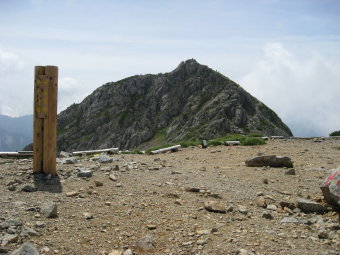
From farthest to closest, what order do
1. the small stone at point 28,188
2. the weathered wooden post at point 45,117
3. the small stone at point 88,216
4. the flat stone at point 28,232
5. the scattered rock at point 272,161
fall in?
1. the scattered rock at point 272,161
2. the weathered wooden post at point 45,117
3. the small stone at point 28,188
4. the small stone at point 88,216
5. the flat stone at point 28,232

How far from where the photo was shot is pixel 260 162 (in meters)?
13.9

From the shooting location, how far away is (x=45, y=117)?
10.7m

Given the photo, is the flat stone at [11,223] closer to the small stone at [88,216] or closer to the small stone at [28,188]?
the small stone at [88,216]

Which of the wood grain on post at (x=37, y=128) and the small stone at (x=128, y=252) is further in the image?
the wood grain on post at (x=37, y=128)

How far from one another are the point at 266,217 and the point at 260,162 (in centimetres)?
606

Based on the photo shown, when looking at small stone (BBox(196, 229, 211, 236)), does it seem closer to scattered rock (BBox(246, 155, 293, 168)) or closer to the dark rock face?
scattered rock (BBox(246, 155, 293, 168))

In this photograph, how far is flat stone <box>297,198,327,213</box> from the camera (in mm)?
8367

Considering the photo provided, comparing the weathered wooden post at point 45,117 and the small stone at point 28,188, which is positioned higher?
the weathered wooden post at point 45,117

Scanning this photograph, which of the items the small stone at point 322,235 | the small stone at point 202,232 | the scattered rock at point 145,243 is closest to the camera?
the scattered rock at point 145,243

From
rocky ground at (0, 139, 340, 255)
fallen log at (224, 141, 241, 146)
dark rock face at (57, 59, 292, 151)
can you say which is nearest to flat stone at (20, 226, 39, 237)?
rocky ground at (0, 139, 340, 255)

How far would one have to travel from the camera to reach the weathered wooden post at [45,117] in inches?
420

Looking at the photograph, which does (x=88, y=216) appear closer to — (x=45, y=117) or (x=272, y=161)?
(x=45, y=117)

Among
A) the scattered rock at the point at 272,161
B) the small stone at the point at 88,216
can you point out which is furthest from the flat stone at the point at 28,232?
the scattered rock at the point at 272,161

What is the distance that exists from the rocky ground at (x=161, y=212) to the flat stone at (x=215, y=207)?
0.04 m
